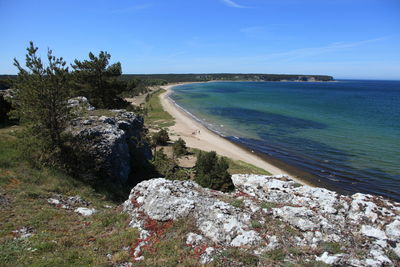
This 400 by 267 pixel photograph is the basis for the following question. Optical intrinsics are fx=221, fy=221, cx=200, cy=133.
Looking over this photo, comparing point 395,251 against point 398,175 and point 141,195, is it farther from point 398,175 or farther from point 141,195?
point 398,175

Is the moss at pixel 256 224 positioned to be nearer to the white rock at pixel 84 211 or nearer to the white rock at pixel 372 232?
the white rock at pixel 372 232

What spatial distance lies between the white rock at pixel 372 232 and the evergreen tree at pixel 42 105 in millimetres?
16775

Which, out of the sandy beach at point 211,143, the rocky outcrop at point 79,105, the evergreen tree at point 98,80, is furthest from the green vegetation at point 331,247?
the evergreen tree at point 98,80

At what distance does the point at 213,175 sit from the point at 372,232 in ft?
49.4

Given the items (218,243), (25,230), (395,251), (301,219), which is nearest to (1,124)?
(25,230)

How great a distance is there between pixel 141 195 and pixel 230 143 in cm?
3489

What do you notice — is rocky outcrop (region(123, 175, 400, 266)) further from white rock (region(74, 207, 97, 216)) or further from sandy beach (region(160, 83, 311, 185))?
sandy beach (region(160, 83, 311, 185))

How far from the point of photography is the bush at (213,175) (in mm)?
21312

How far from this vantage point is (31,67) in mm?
13695

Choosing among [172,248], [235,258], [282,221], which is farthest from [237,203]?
[172,248]

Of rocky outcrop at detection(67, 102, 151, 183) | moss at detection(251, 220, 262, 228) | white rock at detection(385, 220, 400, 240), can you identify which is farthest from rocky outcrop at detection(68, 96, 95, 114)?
white rock at detection(385, 220, 400, 240)

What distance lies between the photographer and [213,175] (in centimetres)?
2219

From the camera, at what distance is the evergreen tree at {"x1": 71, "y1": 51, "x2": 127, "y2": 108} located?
1139 inches

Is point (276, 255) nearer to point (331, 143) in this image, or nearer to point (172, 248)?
point (172, 248)
